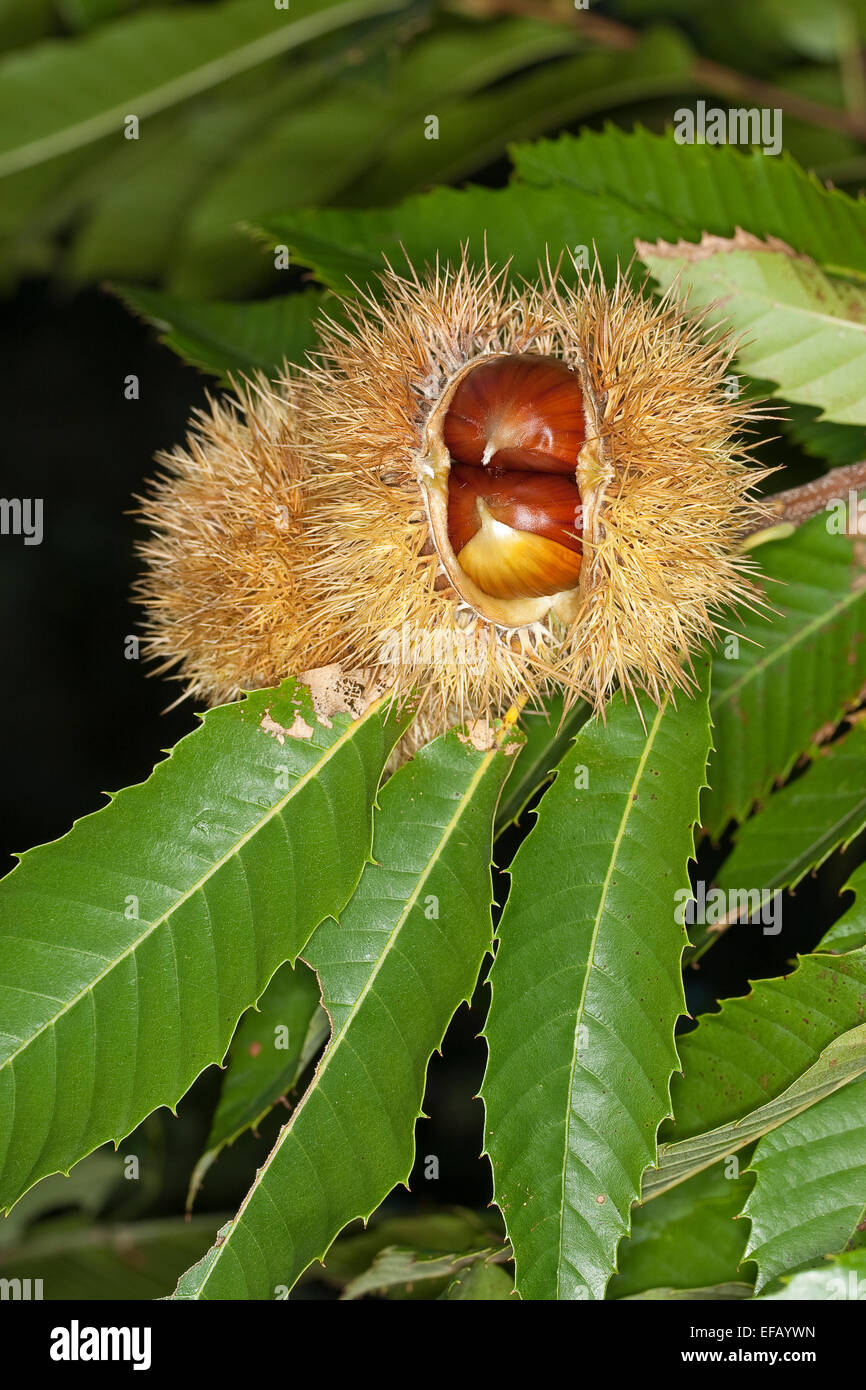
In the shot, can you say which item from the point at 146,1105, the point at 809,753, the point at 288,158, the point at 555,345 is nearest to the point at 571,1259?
the point at 146,1105

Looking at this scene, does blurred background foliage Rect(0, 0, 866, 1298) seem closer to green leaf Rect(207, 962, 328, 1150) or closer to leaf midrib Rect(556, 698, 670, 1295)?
green leaf Rect(207, 962, 328, 1150)

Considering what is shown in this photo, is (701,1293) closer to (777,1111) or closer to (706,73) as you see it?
(777,1111)

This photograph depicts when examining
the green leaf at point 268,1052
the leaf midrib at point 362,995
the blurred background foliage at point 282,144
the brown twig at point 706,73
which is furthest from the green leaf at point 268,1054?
the brown twig at point 706,73

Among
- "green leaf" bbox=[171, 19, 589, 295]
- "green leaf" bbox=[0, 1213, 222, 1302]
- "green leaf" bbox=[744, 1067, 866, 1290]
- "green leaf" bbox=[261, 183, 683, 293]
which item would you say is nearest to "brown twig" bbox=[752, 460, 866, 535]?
"green leaf" bbox=[261, 183, 683, 293]

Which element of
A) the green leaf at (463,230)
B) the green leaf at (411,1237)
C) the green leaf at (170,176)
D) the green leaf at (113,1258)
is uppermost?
the green leaf at (170,176)

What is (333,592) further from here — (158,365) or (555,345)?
(158,365)

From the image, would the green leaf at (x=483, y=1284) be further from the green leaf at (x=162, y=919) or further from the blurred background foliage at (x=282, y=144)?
the green leaf at (x=162, y=919)
